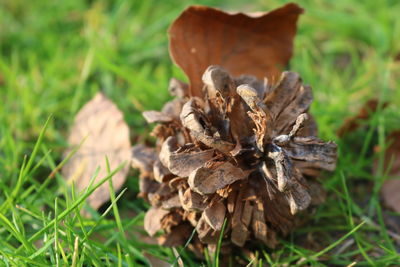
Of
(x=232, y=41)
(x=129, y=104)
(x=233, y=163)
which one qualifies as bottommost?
(x=129, y=104)

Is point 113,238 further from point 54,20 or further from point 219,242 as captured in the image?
point 54,20

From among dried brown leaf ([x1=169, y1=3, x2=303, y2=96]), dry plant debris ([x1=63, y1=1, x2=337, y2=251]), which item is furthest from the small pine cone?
dried brown leaf ([x1=169, y1=3, x2=303, y2=96])

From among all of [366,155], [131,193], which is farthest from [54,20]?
[366,155]

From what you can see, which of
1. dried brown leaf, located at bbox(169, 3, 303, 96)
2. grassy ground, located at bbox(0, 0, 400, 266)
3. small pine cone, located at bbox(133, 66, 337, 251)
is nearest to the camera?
small pine cone, located at bbox(133, 66, 337, 251)

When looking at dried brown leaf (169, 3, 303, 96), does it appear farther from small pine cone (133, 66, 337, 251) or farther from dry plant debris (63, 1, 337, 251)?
small pine cone (133, 66, 337, 251)

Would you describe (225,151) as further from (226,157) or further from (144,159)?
(144,159)

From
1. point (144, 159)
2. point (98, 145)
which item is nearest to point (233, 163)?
point (144, 159)

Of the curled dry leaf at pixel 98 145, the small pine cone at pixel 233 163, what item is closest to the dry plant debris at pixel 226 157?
the small pine cone at pixel 233 163

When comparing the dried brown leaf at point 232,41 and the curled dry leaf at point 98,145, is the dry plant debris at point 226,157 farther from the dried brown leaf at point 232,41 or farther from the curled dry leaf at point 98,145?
the curled dry leaf at point 98,145
